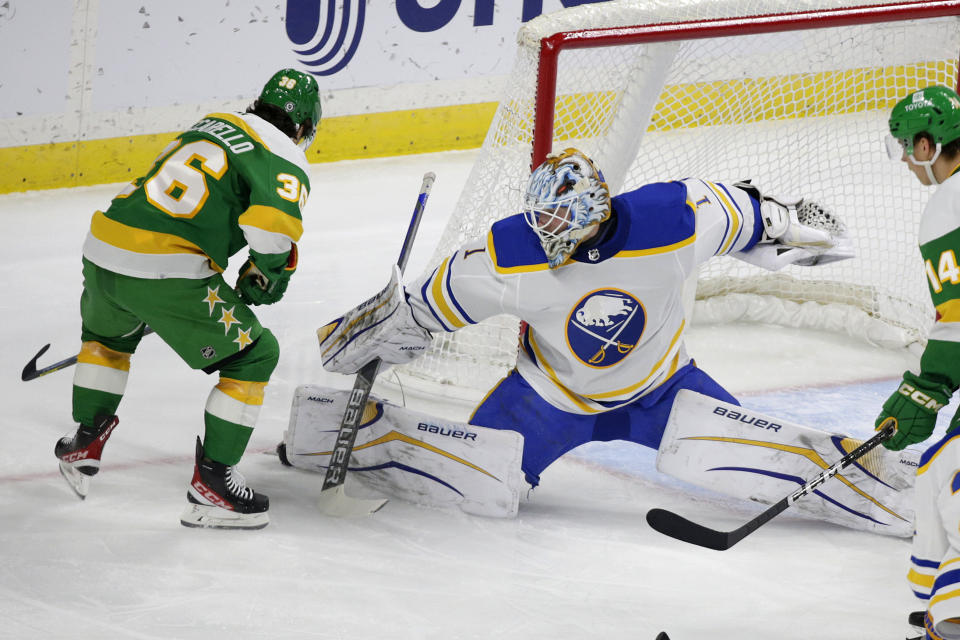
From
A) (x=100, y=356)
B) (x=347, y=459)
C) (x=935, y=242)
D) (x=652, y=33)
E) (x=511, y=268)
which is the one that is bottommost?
(x=347, y=459)

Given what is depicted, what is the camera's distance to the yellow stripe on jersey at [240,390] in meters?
2.65

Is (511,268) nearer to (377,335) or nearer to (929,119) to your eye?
(377,335)

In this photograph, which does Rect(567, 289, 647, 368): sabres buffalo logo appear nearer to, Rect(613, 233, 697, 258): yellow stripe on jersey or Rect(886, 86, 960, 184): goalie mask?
Rect(613, 233, 697, 258): yellow stripe on jersey

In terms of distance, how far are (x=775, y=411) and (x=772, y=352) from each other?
52cm

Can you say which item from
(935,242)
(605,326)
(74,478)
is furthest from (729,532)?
(74,478)

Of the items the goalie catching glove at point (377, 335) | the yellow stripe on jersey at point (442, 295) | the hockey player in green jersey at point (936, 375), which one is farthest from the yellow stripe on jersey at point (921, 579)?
the goalie catching glove at point (377, 335)

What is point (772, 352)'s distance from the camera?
13.3ft

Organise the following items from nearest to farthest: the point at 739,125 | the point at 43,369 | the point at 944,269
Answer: the point at 944,269
the point at 43,369
the point at 739,125

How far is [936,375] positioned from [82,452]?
1819 mm

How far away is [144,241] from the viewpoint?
8.39 ft

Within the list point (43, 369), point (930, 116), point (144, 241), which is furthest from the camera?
point (43, 369)

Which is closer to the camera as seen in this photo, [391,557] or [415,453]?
[391,557]

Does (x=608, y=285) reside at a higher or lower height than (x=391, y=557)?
higher

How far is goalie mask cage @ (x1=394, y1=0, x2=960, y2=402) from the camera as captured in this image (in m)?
3.34
